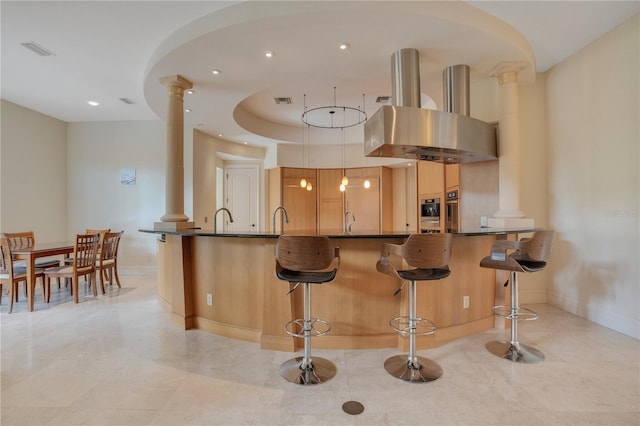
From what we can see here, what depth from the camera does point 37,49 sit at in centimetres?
341

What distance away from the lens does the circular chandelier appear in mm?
5660

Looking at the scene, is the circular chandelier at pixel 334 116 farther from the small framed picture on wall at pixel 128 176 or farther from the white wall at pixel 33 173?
the white wall at pixel 33 173

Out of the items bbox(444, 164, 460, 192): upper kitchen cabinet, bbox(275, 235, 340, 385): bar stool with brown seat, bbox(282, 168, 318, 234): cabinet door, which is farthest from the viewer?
bbox(282, 168, 318, 234): cabinet door

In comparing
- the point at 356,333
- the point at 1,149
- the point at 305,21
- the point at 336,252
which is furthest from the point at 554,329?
the point at 1,149

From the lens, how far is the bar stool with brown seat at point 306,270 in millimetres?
2068

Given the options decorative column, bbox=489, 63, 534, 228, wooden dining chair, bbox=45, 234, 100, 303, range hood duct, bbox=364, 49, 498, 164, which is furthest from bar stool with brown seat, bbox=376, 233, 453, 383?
wooden dining chair, bbox=45, 234, 100, 303

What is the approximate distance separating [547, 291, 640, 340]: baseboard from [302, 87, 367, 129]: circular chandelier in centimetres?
413

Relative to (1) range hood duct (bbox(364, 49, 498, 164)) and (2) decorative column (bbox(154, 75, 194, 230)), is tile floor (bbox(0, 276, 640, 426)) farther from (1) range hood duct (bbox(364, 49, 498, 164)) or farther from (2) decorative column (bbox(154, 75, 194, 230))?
(1) range hood duct (bbox(364, 49, 498, 164))

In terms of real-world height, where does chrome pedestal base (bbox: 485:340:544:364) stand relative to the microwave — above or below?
below

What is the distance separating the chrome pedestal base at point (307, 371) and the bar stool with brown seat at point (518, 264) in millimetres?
1432

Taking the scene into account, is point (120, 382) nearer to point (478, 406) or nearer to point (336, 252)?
point (336, 252)

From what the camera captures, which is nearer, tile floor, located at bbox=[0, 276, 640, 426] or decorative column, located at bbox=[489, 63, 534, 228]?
tile floor, located at bbox=[0, 276, 640, 426]

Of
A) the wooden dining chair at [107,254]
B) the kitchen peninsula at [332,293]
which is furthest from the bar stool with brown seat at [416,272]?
the wooden dining chair at [107,254]

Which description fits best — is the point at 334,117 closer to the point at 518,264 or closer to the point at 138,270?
the point at 518,264
